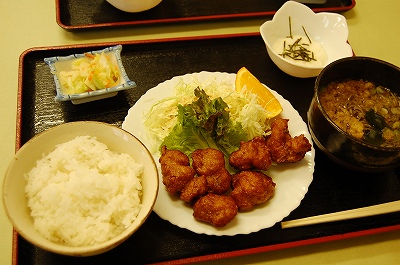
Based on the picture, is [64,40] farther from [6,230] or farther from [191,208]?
[191,208]

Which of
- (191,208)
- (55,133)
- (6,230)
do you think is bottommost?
(6,230)

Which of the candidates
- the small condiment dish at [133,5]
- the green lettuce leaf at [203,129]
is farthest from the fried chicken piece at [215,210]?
the small condiment dish at [133,5]

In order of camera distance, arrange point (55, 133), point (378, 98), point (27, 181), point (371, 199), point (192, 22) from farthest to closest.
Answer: point (192, 22), point (378, 98), point (371, 199), point (55, 133), point (27, 181)

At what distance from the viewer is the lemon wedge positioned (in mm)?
2674

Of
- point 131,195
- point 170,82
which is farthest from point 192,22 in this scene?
point 131,195

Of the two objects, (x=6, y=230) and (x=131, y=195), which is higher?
(x=131, y=195)

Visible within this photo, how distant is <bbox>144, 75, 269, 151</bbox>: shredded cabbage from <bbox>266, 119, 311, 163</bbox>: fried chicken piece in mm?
173

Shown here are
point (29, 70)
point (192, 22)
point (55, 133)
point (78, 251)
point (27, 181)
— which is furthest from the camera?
point (192, 22)

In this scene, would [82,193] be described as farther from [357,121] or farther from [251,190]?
[357,121]

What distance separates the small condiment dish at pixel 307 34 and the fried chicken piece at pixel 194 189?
1.31 metres

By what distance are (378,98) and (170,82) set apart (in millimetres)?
1486

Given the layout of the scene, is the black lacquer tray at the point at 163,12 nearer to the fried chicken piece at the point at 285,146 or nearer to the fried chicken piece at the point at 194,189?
the fried chicken piece at the point at 285,146

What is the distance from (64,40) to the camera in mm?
3119

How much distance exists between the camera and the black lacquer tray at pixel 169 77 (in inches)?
80.2
